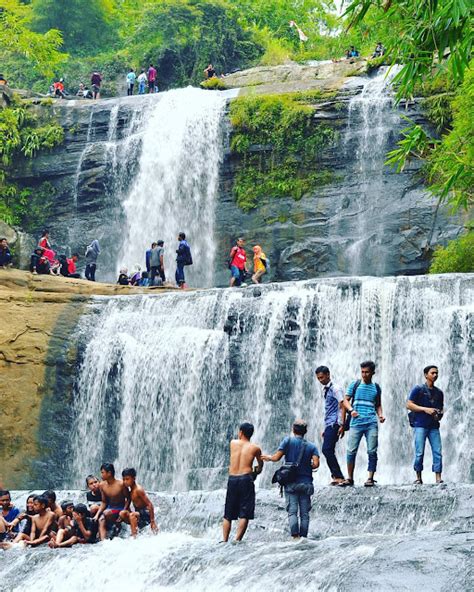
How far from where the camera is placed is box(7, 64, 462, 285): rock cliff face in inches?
1166

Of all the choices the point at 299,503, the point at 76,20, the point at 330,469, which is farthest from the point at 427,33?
the point at 76,20

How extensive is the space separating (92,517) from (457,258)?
13145 millimetres

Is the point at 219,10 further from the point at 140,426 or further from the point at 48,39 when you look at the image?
the point at 140,426

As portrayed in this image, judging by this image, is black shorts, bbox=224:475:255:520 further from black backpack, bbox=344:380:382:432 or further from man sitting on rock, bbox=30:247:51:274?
man sitting on rock, bbox=30:247:51:274

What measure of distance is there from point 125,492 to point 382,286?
8700 millimetres

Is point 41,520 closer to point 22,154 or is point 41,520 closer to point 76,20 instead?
point 22,154

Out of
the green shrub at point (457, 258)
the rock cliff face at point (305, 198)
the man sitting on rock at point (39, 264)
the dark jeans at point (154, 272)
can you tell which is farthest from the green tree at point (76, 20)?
the green shrub at point (457, 258)

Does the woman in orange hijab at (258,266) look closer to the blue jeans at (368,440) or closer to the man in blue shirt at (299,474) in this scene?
the blue jeans at (368,440)

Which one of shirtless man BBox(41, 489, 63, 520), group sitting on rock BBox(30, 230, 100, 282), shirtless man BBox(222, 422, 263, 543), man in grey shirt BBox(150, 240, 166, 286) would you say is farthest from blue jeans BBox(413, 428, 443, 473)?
group sitting on rock BBox(30, 230, 100, 282)

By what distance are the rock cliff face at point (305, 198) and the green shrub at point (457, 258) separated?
1882mm

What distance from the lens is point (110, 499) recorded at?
47.9 feet

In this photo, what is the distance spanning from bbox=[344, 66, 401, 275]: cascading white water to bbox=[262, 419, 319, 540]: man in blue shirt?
17433mm

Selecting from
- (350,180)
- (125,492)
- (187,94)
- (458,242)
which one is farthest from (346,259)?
(125,492)

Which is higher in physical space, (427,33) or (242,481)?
(427,33)
